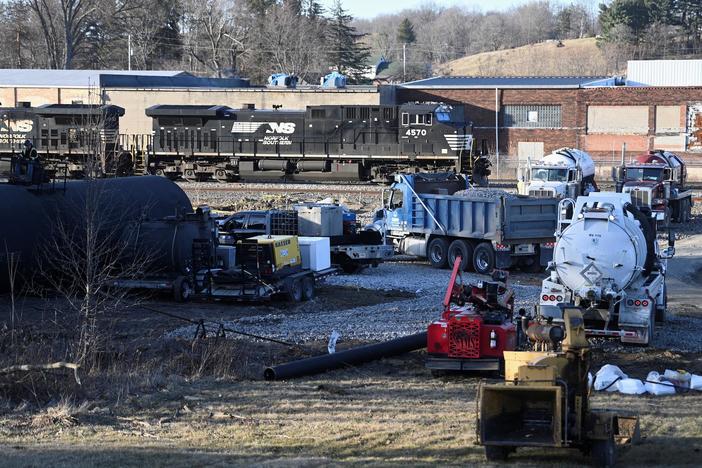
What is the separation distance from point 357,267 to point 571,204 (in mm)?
9428

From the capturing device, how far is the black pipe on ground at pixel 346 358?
1511cm

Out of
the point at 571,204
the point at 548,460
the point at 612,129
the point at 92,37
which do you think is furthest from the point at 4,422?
the point at 92,37

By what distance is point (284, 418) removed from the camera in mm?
12828

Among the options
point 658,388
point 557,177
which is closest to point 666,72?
point 557,177

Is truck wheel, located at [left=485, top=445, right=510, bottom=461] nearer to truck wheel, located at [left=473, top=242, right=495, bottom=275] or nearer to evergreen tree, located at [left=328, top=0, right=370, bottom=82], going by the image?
truck wheel, located at [left=473, top=242, right=495, bottom=275]

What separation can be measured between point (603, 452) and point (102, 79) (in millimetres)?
65012

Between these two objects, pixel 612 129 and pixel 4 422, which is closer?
pixel 4 422

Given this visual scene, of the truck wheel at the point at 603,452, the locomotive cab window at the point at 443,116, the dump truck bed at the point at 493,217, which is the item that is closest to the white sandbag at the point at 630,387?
the truck wheel at the point at 603,452

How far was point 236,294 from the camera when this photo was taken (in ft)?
73.3

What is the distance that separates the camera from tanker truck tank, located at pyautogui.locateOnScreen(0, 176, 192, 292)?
22.2m

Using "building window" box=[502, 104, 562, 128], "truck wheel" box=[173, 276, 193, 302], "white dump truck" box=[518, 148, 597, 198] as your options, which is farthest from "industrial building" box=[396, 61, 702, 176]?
"truck wheel" box=[173, 276, 193, 302]

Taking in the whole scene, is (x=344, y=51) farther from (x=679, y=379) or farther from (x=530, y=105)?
(x=679, y=379)

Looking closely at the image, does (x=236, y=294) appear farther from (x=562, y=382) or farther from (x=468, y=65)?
(x=468, y=65)

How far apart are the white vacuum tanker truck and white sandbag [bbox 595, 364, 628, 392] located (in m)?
2.12
